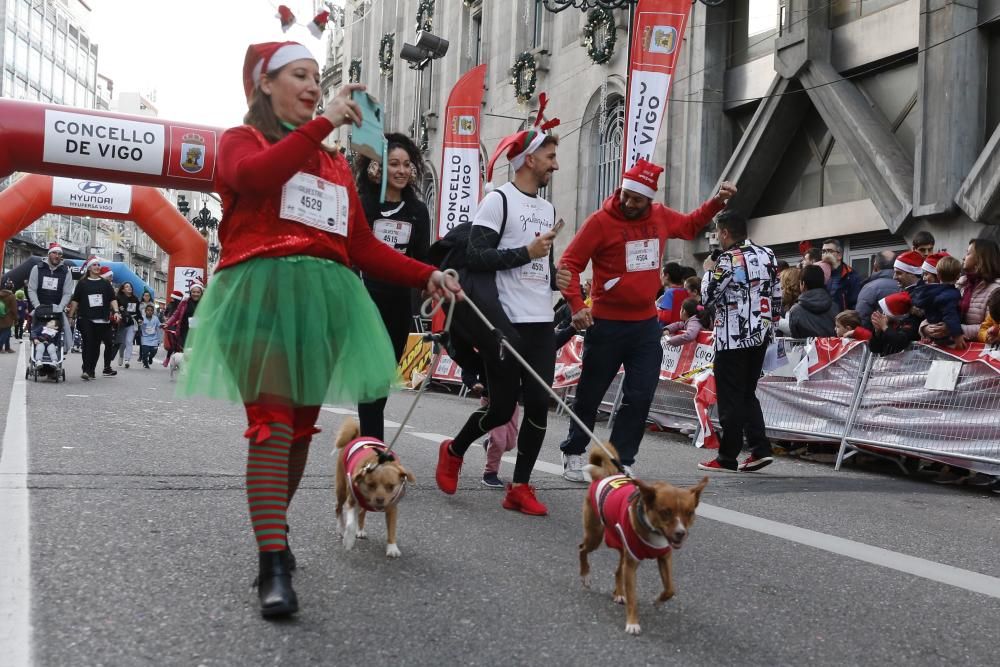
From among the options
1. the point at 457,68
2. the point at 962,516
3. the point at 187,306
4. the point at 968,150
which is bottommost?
the point at 962,516

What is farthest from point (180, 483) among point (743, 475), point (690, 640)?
point (743, 475)

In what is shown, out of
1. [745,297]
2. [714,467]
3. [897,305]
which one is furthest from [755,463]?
[897,305]

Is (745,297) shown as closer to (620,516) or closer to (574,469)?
(574,469)

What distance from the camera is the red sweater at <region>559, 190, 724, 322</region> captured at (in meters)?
5.88

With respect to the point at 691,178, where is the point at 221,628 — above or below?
below

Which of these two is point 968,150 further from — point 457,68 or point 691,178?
point 457,68

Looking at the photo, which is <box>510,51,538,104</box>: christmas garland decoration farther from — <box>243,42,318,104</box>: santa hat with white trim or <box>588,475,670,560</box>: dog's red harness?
<box>588,475,670,560</box>: dog's red harness

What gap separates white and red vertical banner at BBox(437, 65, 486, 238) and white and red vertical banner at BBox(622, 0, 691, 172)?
6.10 metres

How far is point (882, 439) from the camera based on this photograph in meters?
7.72

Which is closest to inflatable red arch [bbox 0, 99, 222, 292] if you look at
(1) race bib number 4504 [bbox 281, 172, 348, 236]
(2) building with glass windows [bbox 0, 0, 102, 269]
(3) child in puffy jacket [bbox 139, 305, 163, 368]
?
(3) child in puffy jacket [bbox 139, 305, 163, 368]

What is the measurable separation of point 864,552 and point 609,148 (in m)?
19.5

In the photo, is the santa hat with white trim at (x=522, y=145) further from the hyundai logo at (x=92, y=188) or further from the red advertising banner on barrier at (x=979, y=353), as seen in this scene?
the hyundai logo at (x=92, y=188)

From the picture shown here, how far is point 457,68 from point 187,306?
18158 millimetres

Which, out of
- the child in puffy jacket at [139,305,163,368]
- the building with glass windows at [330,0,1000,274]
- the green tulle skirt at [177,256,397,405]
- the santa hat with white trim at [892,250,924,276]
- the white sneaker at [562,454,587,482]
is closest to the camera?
the green tulle skirt at [177,256,397,405]
